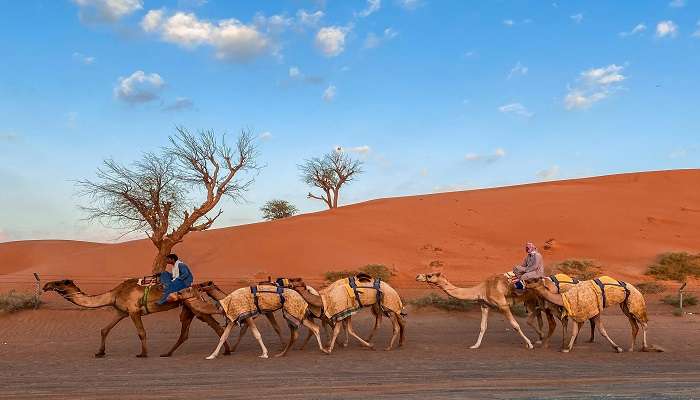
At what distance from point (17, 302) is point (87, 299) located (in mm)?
7079

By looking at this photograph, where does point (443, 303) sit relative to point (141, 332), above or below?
below

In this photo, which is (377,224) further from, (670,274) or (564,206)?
(670,274)

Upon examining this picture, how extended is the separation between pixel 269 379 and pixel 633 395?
4.82 m

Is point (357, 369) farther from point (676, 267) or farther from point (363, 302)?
point (676, 267)

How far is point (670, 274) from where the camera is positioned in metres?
24.9

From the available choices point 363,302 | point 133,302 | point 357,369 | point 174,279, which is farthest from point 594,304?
point 133,302

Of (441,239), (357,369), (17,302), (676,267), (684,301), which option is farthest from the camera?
(441,239)

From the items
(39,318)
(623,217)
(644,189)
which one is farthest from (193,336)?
(644,189)

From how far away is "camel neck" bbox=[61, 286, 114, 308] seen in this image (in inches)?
500

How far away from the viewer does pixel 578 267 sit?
82.1ft

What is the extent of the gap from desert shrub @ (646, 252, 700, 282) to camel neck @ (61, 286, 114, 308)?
67.3 feet

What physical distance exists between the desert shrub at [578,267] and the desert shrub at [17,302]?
58.0ft

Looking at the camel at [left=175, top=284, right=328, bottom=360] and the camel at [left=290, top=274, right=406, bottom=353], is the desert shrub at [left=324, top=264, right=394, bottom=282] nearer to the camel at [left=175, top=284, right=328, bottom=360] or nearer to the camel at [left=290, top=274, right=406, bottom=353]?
the camel at [left=290, top=274, right=406, bottom=353]

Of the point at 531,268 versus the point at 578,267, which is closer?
the point at 531,268
